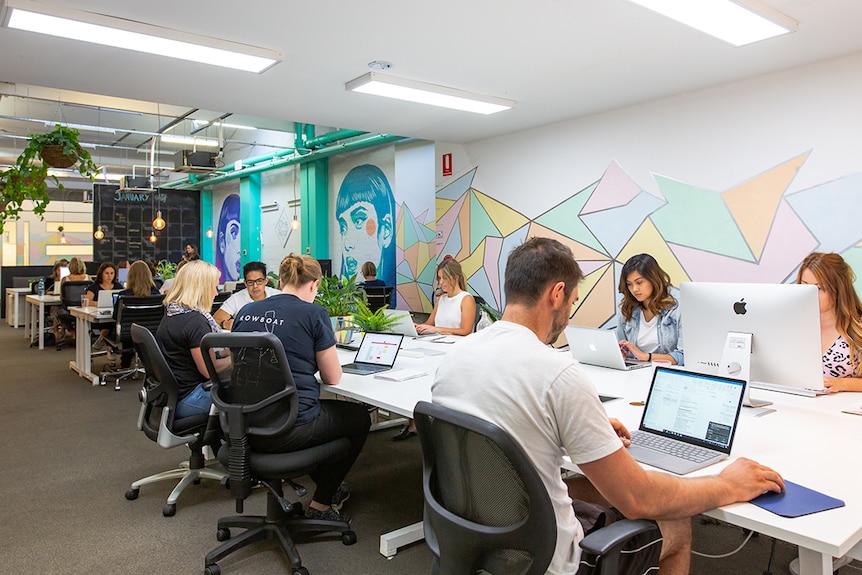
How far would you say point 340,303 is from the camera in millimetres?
4074

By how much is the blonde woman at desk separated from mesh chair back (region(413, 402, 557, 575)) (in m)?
3.12

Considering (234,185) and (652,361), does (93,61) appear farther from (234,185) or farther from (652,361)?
(234,185)

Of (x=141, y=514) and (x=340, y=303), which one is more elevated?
(x=340, y=303)

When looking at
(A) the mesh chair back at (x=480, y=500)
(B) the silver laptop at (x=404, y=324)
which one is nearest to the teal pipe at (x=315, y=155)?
(B) the silver laptop at (x=404, y=324)

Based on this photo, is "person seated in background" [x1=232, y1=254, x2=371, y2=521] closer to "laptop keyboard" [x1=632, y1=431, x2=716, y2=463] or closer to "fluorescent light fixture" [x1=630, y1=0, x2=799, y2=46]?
"laptop keyboard" [x1=632, y1=431, x2=716, y2=463]

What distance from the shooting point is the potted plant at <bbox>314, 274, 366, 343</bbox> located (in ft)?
13.3

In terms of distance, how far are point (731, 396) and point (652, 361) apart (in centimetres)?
169

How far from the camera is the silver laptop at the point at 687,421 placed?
1.80 meters

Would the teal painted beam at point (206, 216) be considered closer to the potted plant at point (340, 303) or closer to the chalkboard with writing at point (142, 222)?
the chalkboard with writing at point (142, 222)

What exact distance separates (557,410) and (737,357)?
4.52ft

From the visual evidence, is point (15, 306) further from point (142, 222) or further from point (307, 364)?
point (307, 364)

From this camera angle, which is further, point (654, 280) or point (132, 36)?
point (654, 280)

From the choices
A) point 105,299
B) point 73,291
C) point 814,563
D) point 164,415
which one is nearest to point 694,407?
point 814,563

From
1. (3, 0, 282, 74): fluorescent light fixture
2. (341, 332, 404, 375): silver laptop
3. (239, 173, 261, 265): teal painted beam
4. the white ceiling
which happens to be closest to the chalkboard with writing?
(239, 173, 261, 265): teal painted beam
